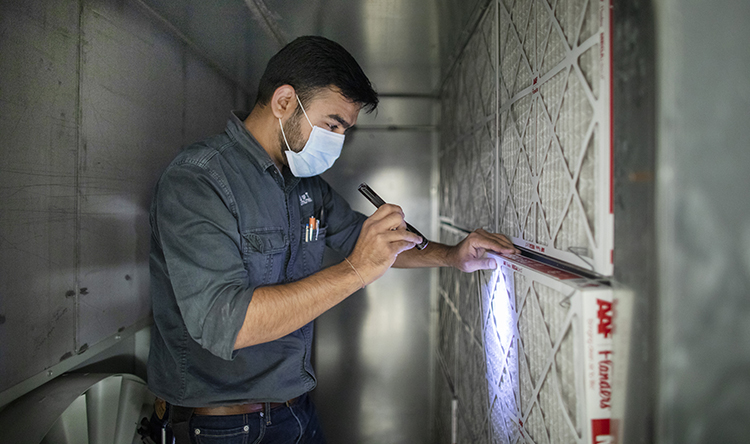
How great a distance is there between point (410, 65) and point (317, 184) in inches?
44.8

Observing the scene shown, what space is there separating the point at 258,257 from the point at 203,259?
26cm

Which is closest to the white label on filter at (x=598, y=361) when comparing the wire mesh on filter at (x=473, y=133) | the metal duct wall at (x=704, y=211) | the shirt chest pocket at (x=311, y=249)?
the metal duct wall at (x=704, y=211)

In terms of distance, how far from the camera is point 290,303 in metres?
1.02

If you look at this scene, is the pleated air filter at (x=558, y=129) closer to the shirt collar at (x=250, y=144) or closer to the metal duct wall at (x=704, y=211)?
the metal duct wall at (x=704, y=211)

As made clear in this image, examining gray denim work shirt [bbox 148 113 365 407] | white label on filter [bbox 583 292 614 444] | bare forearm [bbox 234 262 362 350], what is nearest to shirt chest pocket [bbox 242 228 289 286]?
gray denim work shirt [bbox 148 113 365 407]

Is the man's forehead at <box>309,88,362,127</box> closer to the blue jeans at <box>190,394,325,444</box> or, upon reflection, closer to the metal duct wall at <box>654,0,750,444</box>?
the metal duct wall at <box>654,0,750,444</box>

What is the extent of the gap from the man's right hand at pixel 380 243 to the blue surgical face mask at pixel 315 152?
1.15 ft

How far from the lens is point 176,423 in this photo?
124 cm

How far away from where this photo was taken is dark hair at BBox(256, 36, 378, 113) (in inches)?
49.9

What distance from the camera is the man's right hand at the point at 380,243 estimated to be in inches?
43.9

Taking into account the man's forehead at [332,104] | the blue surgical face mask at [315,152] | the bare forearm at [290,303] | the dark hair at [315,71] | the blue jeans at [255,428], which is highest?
the dark hair at [315,71]

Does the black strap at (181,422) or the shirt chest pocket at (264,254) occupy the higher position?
the shirt chest pocket at (264,254)

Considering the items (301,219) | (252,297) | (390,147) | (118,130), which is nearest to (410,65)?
(390,147)

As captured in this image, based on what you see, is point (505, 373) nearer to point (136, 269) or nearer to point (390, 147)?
point (136, 269)
